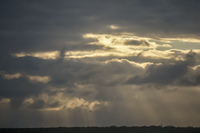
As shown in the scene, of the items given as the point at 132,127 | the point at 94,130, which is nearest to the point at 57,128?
the point at 94,130

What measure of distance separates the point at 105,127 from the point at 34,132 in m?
21.5

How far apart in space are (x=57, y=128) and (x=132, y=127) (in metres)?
23.0

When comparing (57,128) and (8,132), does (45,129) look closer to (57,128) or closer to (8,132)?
(57,128)

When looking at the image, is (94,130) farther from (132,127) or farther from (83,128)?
(132,127)

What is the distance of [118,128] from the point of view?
400ft

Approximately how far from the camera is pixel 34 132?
124 meters

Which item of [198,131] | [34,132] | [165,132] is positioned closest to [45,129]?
[34,132]

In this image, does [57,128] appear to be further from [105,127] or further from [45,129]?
[105,127]

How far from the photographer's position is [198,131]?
4732 inches

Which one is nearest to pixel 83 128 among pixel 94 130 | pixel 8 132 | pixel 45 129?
pixel 94 130

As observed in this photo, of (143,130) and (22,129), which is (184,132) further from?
(22,129)

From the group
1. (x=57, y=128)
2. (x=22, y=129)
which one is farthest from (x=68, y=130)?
(x=22, y=129)

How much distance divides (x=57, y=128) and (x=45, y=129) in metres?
3.66

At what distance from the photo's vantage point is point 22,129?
127 metres
